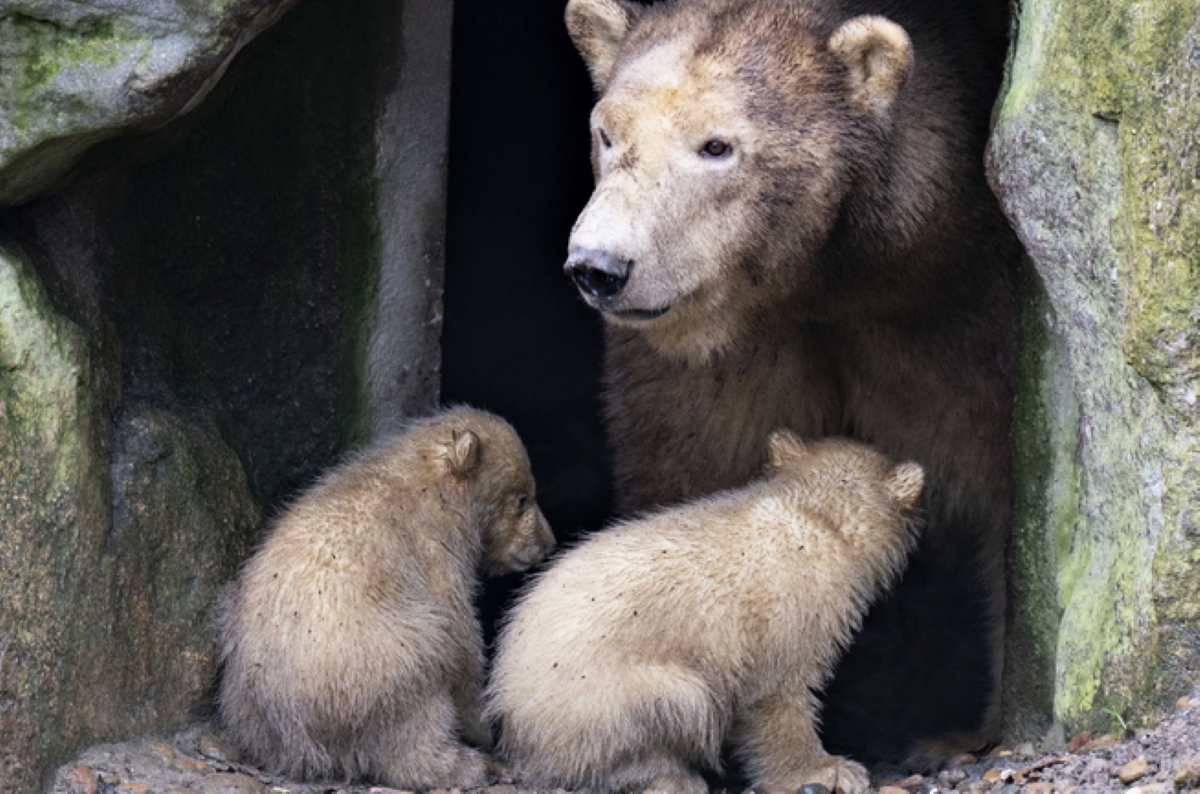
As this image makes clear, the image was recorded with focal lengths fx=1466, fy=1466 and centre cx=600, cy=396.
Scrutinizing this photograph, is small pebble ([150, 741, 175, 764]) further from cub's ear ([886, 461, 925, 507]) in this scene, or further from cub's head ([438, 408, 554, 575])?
cub's ear ([886, 461, 925, 507])

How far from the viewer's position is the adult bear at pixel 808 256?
13.5 ft

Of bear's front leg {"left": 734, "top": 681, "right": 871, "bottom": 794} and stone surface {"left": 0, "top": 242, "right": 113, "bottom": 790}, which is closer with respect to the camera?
stone surface {"left": 0, "top": 242, "right": 113, "bottom": 790}

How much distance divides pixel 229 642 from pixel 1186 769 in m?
2.72

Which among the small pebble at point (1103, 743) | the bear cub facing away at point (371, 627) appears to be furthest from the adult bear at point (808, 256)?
the small pebble at point (1103, 743)

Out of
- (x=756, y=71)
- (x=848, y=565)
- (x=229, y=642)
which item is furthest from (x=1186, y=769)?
(x=229, y=642)

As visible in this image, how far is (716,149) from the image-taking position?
4109 millimetres

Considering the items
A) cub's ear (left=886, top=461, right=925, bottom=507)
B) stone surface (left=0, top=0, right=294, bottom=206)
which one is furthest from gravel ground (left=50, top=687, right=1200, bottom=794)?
stone surface (left=0, top=0, right=294, bottom=206)

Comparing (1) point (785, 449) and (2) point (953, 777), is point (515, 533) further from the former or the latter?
(2) point (953, 777)

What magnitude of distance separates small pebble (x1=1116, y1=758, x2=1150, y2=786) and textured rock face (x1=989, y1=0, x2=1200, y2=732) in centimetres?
16

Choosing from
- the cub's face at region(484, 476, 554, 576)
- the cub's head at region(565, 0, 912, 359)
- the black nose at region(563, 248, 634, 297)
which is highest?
the cub's head at region(565, 0, 912, 359)

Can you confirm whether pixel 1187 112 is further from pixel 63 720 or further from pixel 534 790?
A: pixel 63 720

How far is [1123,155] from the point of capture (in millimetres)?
3355

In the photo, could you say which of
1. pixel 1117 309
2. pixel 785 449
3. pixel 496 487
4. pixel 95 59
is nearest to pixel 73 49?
pixel 95 59

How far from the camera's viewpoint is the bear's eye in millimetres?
4102
